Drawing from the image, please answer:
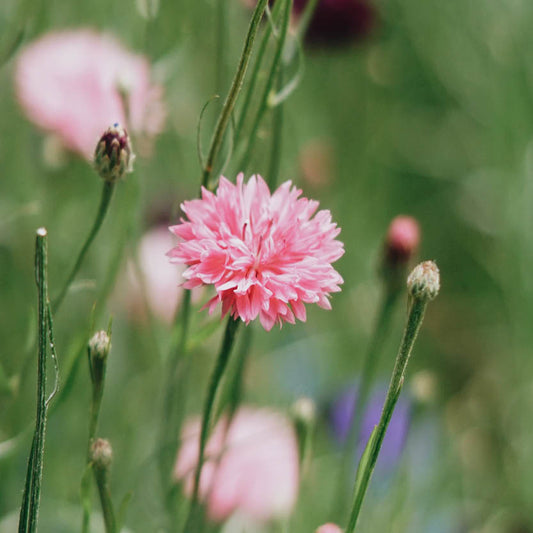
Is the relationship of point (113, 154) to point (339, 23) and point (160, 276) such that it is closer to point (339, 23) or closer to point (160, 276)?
point (160, 276)

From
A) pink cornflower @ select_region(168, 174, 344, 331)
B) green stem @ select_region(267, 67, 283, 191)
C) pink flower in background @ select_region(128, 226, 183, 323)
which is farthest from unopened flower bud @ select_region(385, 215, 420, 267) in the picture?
pink flower in background @ select_region(128, 226, 183, 323)

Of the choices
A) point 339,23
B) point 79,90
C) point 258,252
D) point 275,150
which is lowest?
point 258,252

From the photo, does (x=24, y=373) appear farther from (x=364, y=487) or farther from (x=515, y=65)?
(x=515, y=65)

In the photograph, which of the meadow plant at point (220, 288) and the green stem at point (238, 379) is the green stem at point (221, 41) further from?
the green stem at point (238, 379)

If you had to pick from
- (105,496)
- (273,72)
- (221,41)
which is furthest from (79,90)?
(105,496)

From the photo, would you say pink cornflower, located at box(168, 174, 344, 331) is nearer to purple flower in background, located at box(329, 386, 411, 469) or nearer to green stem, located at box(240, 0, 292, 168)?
green stem, located at box(240, 0, 292, 168)

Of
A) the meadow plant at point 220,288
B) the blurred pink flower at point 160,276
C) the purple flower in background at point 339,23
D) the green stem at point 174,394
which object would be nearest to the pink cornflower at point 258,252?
the meadow plant at point 220,288
